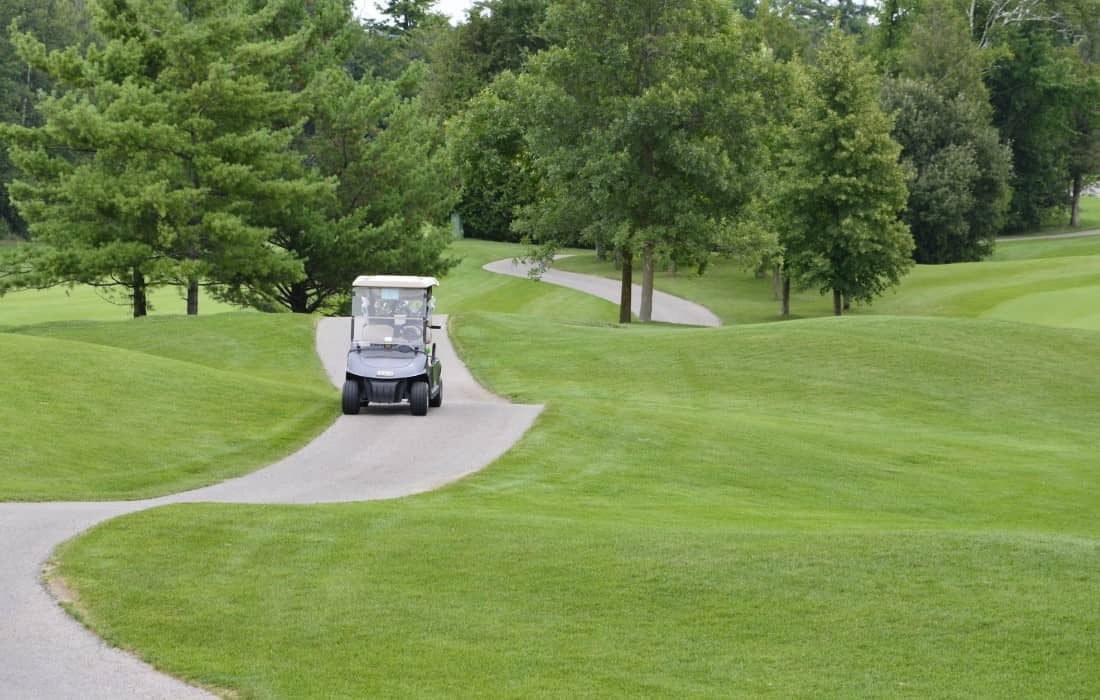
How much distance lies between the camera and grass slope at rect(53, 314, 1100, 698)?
9586 millimetres

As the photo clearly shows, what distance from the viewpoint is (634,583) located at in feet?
38.0

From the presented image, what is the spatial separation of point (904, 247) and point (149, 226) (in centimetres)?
3052

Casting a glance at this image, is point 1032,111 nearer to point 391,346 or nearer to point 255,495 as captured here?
point 391,346

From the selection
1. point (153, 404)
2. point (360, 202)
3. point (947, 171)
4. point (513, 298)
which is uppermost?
point (947, 171)

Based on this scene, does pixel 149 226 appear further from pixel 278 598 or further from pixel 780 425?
pixel 278 598

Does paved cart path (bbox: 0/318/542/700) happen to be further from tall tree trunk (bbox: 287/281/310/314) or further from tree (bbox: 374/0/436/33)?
tree (bbox: 374/0/436/33)

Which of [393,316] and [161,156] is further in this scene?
[161,156]

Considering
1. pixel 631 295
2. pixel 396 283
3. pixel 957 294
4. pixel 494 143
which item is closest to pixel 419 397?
pixel 396 283

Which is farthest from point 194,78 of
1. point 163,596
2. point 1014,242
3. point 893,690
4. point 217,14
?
point 1014,242

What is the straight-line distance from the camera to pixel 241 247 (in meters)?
41.0

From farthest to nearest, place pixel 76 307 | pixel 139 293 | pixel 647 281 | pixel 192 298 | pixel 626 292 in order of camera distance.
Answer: pixel 76 307
pixel 626 292
pixel 647 281
pixel 139 293
pixel 192 298

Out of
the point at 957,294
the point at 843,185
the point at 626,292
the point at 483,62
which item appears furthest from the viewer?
the point at 483,62

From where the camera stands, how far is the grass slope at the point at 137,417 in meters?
18.0

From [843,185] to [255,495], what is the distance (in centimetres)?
3958
